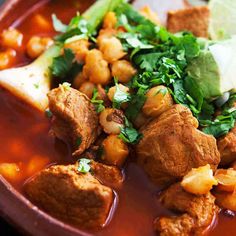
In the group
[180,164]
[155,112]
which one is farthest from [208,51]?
[180,164]

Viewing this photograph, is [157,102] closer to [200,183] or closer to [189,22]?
[200,183]

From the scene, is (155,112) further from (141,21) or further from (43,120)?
(141,21)

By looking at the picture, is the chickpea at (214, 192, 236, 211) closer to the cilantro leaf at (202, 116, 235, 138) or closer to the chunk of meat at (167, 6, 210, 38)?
the cilantro leaf at (202, 116, 235, 138)

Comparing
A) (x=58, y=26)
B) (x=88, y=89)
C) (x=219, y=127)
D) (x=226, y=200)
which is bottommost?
(x=226, y=200)

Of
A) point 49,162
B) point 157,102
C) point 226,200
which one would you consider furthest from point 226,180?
point 49,162

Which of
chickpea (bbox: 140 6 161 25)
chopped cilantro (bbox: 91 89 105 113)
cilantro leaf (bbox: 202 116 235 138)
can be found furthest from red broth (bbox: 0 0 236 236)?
chickpea (bbox: 140 6 161 25)

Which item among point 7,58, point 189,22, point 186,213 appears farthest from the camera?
point 189,22
